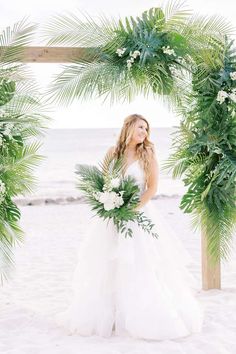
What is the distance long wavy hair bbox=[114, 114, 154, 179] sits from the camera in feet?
13.3

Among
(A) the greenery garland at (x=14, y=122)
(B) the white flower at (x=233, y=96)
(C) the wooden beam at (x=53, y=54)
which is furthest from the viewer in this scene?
(B) the white flower at (x=233, y=96)

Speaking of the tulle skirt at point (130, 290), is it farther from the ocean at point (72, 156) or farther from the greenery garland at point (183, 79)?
the ocean at point (72, 156)

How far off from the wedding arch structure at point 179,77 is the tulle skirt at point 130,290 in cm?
79

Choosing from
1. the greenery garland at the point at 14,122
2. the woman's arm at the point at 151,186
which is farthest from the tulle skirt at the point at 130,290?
the greenery garland at the point at 14,122

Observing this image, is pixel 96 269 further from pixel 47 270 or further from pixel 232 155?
pixel 47 270

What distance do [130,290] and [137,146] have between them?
96cm

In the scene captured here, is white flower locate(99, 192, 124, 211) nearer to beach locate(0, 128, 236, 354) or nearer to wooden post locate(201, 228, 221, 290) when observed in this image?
beach locate(0, 128, 236, 354)

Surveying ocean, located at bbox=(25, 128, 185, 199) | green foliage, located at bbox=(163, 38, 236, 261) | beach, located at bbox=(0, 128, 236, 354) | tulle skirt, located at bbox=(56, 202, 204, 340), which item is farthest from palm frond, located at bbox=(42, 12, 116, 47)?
ocean, located at bbox=(25, 128, 185, 199)

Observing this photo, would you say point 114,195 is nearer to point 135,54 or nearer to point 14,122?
point 14,122

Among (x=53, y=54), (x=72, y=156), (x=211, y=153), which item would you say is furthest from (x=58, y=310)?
(x=72, y=156)

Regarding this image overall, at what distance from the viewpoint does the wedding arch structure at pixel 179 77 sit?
14.6ft

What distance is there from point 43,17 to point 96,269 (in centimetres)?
187

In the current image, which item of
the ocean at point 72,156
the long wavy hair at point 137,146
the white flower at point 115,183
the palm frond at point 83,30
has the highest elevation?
the ocean at point 72,156

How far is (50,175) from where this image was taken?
760 inches
